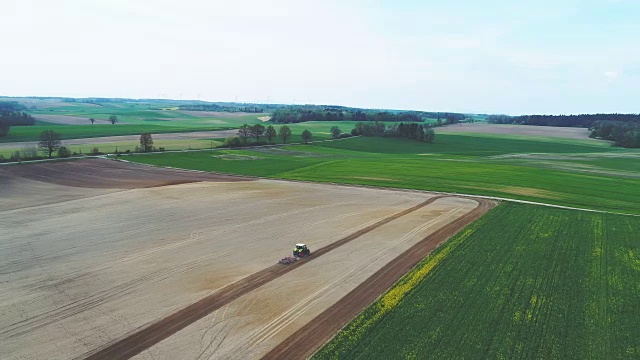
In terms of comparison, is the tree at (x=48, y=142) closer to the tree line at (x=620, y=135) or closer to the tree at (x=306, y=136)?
the tree at (x=306, y=136)

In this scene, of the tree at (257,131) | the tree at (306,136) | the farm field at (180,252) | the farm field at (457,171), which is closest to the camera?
the farm field at (180,252)

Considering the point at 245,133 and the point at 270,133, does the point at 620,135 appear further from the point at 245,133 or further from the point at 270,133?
the point at 245,133

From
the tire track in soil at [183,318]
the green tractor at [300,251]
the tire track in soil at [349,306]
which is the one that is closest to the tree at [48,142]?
the green tractor at [300,251]

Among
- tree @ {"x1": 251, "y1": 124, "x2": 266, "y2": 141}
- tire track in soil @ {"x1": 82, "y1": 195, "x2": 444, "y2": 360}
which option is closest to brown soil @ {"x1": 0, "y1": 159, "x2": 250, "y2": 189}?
tire track in soil @ {"x1": 82, "y1": 195, "x2": 444, "y2": 360}

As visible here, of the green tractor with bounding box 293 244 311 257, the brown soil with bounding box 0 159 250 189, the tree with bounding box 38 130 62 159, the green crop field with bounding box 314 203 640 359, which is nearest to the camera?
the green crop field with bounding box 314 203 640 359

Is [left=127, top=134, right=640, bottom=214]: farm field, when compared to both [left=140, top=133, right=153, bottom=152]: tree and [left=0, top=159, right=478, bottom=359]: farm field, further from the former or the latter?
[left=0, top=159, right=478, bottom=359]: farm field

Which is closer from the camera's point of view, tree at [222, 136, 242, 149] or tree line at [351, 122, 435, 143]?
tree at [222, 136, 242, 149]
